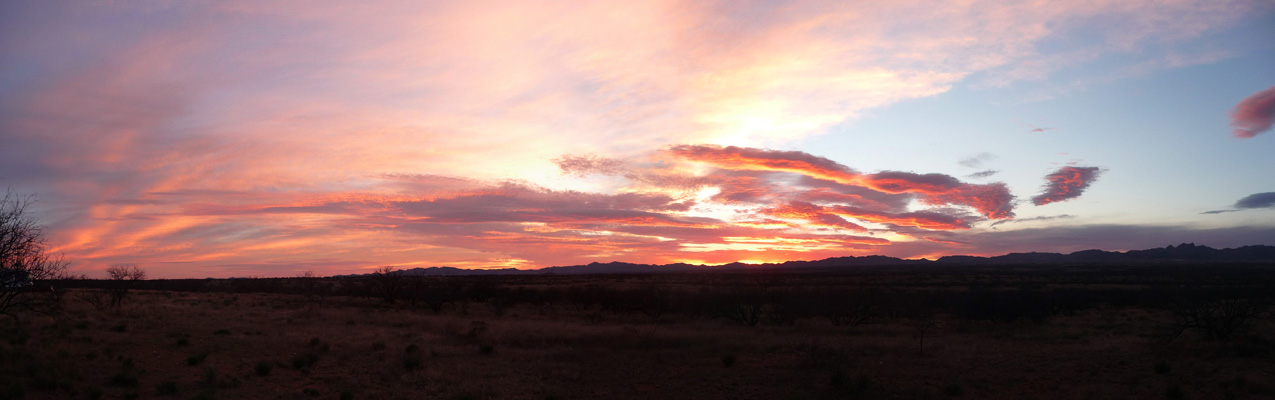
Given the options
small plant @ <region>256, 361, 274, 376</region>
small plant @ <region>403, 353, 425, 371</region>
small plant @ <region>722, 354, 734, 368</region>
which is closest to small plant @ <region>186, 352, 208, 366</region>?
small plant @ <region>256, 361, 274, 376</region>

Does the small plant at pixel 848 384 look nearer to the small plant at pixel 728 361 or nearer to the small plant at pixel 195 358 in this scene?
the small plant at pixel 728 361

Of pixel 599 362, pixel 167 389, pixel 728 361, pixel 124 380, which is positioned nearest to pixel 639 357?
pixel 599 362

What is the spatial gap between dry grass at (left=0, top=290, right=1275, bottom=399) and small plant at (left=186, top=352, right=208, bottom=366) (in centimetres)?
7

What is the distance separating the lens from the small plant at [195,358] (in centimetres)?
1688

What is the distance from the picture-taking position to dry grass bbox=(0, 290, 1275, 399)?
1495 cm

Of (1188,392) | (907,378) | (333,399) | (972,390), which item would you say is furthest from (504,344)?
(1188,392)

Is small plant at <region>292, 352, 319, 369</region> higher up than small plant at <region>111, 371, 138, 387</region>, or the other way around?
small plant at <region>111, 371, 138, 387</region>

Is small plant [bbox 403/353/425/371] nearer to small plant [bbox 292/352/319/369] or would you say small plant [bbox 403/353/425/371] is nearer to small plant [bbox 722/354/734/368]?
small plant [bbox 292/352/319/369]

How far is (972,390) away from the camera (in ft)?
52.0

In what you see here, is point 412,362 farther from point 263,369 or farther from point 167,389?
point 167,389

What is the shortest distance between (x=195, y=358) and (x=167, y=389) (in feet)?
11.3

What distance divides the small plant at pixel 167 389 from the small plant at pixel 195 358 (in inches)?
111

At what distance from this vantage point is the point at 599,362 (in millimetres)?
20844

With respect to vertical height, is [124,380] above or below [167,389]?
above
